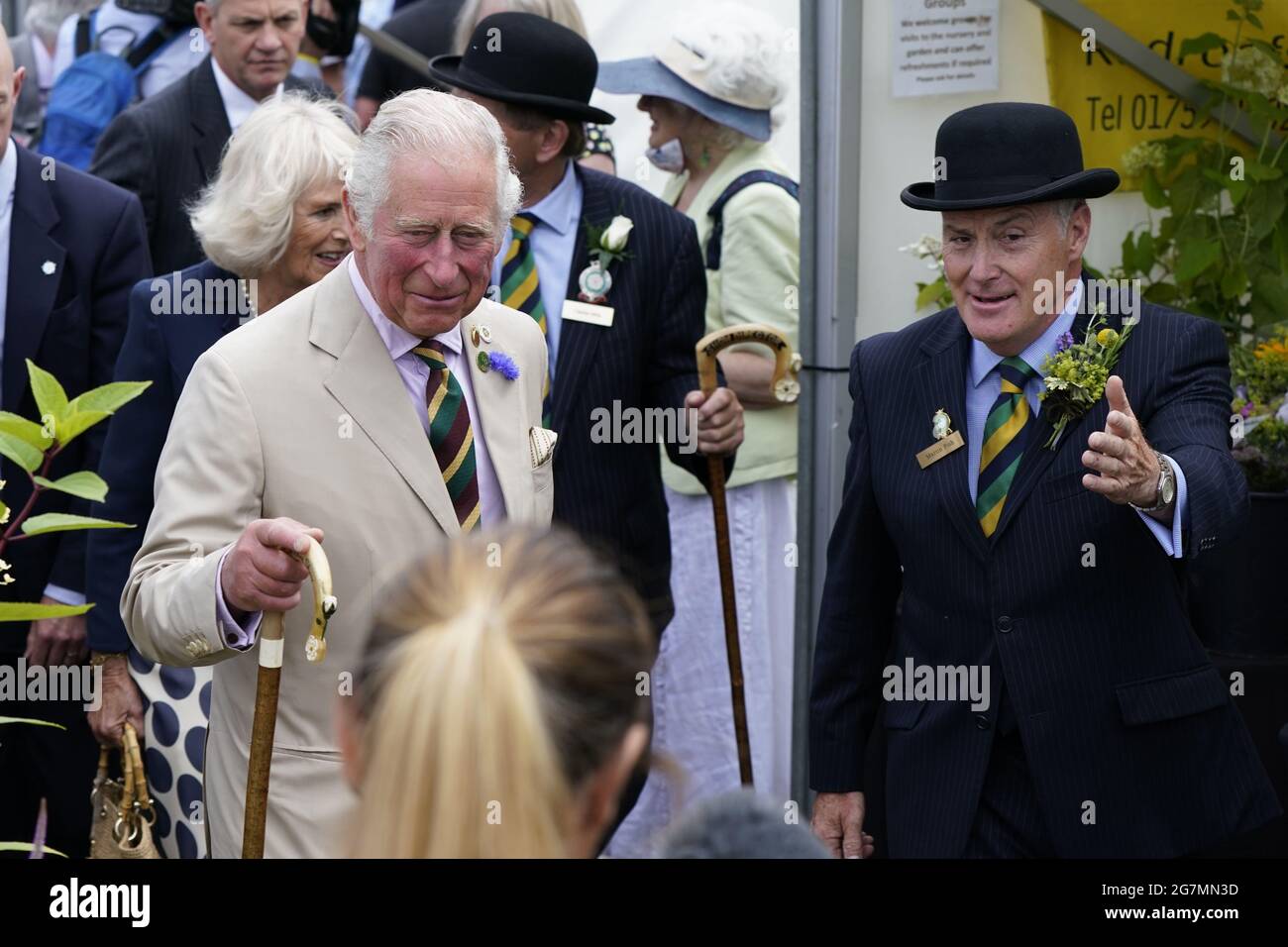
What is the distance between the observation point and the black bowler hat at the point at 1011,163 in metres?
3.51

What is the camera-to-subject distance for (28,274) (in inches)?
192

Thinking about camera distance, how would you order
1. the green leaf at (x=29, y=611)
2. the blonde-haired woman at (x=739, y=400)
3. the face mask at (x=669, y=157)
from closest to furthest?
the green leaf at (x=29, y=611), the blonde-haired woman at (x=739, y=400), the face mask at (x=669, y=157)

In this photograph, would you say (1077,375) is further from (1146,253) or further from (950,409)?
(1146,253)

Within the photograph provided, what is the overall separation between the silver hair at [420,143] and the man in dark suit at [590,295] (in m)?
1.22

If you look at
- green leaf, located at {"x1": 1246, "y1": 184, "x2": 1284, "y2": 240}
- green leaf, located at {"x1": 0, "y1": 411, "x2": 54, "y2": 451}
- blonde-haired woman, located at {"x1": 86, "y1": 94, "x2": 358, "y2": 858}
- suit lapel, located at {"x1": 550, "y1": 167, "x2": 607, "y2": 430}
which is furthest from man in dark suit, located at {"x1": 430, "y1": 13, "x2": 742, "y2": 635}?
green leaf, located at {"x1": 0, "y1": 411, "x2": 54, "y2": 451}

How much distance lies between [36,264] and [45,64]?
2.59 meters

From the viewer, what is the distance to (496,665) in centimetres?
163

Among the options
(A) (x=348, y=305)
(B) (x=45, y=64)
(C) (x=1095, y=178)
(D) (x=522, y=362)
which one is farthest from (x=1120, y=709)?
(B) (x=45, y=64)

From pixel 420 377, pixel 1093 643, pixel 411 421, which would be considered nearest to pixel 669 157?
pixel 420 377

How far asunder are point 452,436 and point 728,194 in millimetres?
2367

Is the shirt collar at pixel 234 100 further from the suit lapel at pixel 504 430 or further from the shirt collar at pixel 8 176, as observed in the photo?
the suit lapel at pixel 504 430

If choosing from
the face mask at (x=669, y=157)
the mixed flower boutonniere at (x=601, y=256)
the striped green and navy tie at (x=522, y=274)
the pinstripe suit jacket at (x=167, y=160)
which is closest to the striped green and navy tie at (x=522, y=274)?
the striped green and navy tie at (x=522, y=274)

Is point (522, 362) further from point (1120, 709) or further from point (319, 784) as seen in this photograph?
point (1120, 709)

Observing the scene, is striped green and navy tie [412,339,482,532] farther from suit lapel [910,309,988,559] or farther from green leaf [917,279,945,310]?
green leaf [917,279,945,310]
